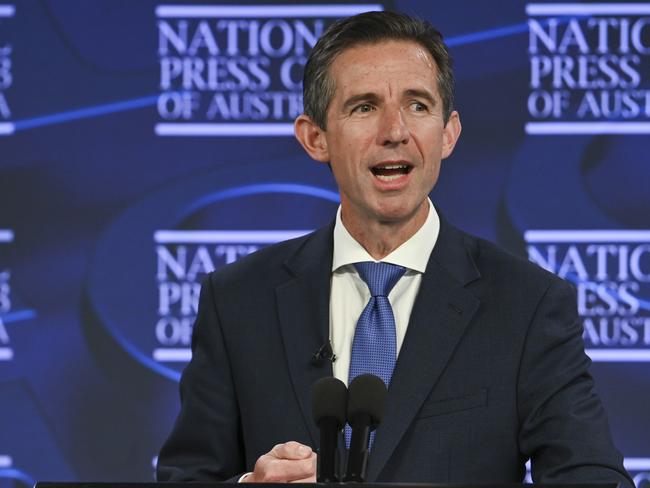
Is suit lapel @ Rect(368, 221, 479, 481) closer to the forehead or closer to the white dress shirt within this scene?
the white dress shirt

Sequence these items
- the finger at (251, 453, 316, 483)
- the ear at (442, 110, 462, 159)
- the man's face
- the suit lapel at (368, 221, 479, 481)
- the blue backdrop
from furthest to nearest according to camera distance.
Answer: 1. the blue backdrop
2. the ear at (442, 110, 462, 159)
3. the man's face
4. the suit lapel at (368, 221, 479, 481)
5. the finger at (251, 453, 316, 483)

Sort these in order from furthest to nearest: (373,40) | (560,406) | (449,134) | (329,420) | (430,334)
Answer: (449,134), (373,40), (430,334), (560,406), (329,420)

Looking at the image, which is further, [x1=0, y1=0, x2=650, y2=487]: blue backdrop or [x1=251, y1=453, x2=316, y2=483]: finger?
[x1=0, y1=0, x2=650, y2=487]: blue backdrop

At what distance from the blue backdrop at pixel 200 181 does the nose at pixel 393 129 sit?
4.91 ft

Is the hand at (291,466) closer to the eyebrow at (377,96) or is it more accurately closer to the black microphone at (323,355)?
the black microphone at (323,355)

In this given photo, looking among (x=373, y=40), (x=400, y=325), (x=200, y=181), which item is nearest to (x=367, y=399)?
(x=400, y=325)

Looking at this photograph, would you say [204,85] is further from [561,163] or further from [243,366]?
[243,366]

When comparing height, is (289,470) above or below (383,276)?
below

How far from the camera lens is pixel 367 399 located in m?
1.74

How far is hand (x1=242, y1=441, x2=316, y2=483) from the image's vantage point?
6.50ft

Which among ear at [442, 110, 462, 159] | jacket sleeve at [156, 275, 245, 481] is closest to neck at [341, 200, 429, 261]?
ear at [442, 110, 462, 159]

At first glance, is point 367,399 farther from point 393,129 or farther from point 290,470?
point 393,129

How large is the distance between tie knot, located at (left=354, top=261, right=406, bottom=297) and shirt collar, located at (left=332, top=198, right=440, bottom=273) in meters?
0.01

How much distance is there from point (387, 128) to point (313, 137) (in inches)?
11.1
